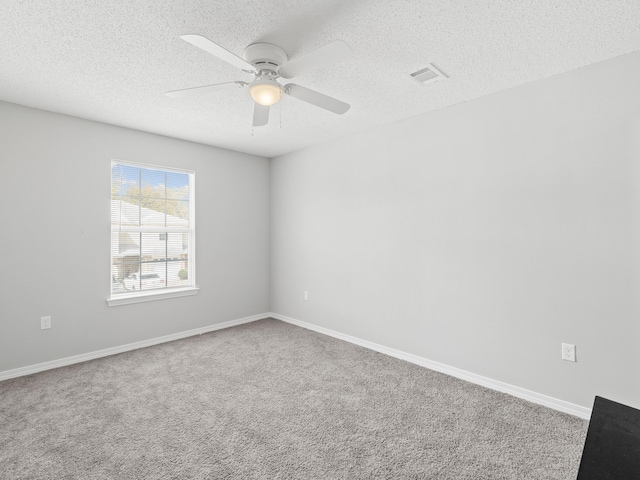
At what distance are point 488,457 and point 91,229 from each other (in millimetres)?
3870

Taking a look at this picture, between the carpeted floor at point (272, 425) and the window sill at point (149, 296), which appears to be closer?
the carpeted floor at point (272, 425)

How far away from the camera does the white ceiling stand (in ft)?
5.62

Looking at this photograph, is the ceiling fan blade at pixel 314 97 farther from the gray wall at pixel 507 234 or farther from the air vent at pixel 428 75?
the gray wall at pixel 507 234

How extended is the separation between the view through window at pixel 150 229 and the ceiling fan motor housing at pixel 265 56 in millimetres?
2393

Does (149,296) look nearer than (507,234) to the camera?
No

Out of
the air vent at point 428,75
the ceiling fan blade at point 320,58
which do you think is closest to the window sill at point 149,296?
the ceiling fan blade at point 320,58

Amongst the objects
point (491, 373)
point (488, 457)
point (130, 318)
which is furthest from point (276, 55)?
point (130, 318)

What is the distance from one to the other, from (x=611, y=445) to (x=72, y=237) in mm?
4038

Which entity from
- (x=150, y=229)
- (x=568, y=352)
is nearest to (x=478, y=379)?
(x=568, y=352)

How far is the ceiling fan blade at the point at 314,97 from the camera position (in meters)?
2.06

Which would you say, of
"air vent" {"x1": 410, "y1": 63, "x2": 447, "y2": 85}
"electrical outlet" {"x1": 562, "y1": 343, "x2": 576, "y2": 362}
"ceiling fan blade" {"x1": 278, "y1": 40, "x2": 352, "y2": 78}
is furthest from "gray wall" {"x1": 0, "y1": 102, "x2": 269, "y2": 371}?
"electrical outlet" {"x1": 562, "y1": 343, "x2": 576, "y2": 362}

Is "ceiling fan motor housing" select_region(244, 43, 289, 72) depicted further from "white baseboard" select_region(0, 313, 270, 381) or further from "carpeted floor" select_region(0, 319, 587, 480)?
"white baseboard" select_region(0, 313, 270, 381)

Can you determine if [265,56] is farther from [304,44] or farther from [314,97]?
[314,97]

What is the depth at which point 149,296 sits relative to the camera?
3.74 m
